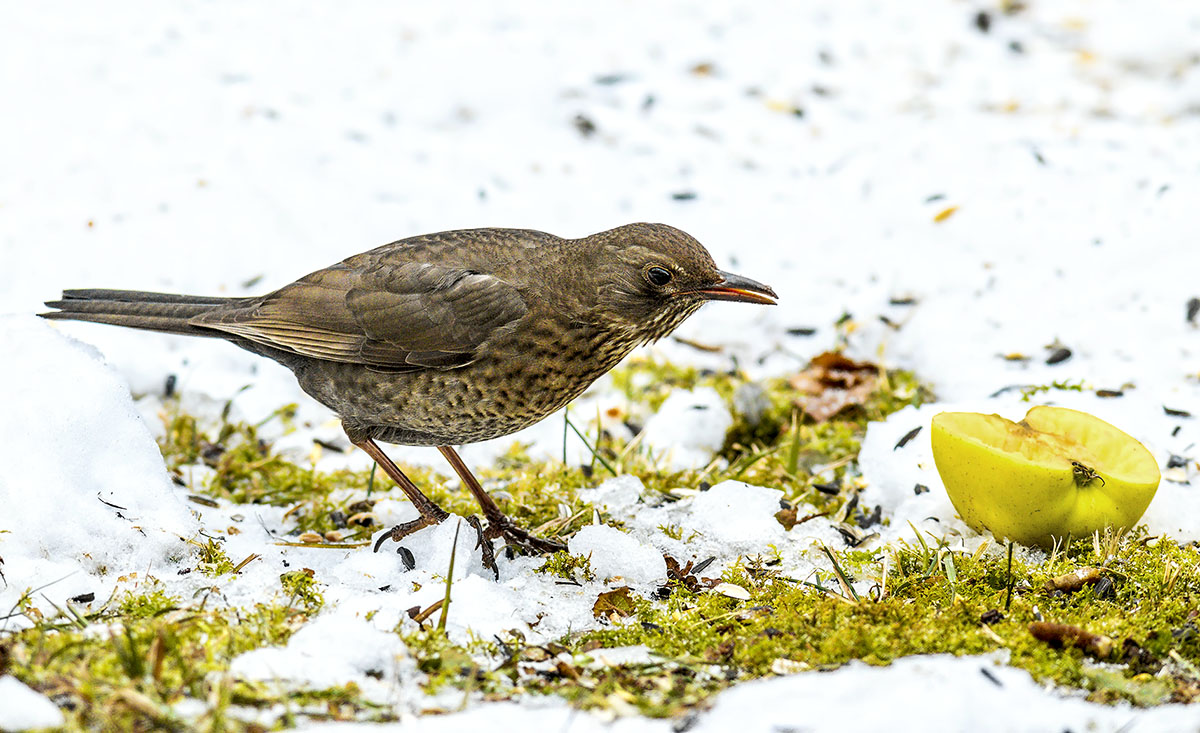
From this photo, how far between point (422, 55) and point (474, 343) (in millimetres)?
4690

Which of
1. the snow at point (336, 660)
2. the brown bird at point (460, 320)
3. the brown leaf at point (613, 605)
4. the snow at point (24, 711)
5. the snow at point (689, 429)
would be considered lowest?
the snow at point (689, 429)

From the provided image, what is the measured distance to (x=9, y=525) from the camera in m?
3.54

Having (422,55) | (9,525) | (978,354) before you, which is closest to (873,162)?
(978,354)

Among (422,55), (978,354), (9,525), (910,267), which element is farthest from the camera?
(422,55)

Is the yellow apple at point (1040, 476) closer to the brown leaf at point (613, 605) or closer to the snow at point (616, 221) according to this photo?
the snow at point (616, 221)

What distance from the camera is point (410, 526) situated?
4207mm

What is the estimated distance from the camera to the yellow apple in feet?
12.4

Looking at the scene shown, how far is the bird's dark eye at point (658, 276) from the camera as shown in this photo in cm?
416

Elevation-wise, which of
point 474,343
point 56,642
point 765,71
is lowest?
point 56,642

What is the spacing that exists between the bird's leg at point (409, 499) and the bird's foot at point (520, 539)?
0.70 feet

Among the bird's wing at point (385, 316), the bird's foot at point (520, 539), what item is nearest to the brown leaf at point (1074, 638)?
the bird's foot at point (520, 539)

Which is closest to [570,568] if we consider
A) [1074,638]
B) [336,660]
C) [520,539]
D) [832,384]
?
[520,539]

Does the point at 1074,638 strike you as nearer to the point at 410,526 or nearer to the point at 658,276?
the point at 658,276

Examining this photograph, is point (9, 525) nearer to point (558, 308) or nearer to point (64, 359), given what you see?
point (64, 359)
